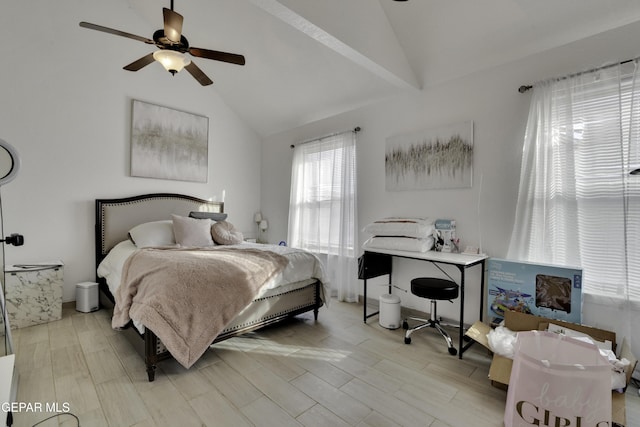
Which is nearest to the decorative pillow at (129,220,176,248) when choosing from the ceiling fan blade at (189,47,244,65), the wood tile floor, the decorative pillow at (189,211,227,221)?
the decorative pillow at (189,211,227,221)

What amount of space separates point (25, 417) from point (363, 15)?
11.7 feet

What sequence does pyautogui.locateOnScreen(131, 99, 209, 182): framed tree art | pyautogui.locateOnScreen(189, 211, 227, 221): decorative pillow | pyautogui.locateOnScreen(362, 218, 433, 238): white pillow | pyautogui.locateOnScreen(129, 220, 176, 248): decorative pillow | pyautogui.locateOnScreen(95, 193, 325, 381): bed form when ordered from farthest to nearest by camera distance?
pyautogui.locateOnScreen(189, 211, 227, 221): decorative pillow
pyautogui.locateOnScreen(131, 99, 209, 182): framed tree art
pyautogui.locateOnScreen(129, 220, 176, 248): decorative pillow
pyautogui.locateOnScreen(362, 218, 433, 238): white pillow
pyautogui.locateOnScreen(95, 193, 325, 381): bed

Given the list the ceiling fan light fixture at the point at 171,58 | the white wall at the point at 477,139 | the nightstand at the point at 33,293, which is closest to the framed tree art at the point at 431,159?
the white wall at the point at 477,139

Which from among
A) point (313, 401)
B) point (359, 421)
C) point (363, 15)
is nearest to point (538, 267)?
point (359, 421)

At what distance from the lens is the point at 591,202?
6.98ft

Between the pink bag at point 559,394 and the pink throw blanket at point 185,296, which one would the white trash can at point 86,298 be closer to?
the pink throw blanket at point 185,296

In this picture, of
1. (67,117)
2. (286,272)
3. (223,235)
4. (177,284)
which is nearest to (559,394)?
(286,272)

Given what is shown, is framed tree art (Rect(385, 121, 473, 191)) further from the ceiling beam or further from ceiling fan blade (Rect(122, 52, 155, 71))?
ceiling fan blade (Rect(122, 52, 155, 71))

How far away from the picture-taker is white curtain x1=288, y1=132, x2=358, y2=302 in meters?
3.68

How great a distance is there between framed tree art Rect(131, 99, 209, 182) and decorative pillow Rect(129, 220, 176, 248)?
2.78 feet

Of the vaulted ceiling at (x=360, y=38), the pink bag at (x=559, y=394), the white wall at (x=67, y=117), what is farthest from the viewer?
the white wall at (x=67, y=117)

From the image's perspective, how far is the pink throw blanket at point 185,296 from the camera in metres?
1.91

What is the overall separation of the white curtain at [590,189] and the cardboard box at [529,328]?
0.24m

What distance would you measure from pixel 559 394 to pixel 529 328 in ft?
3.02
